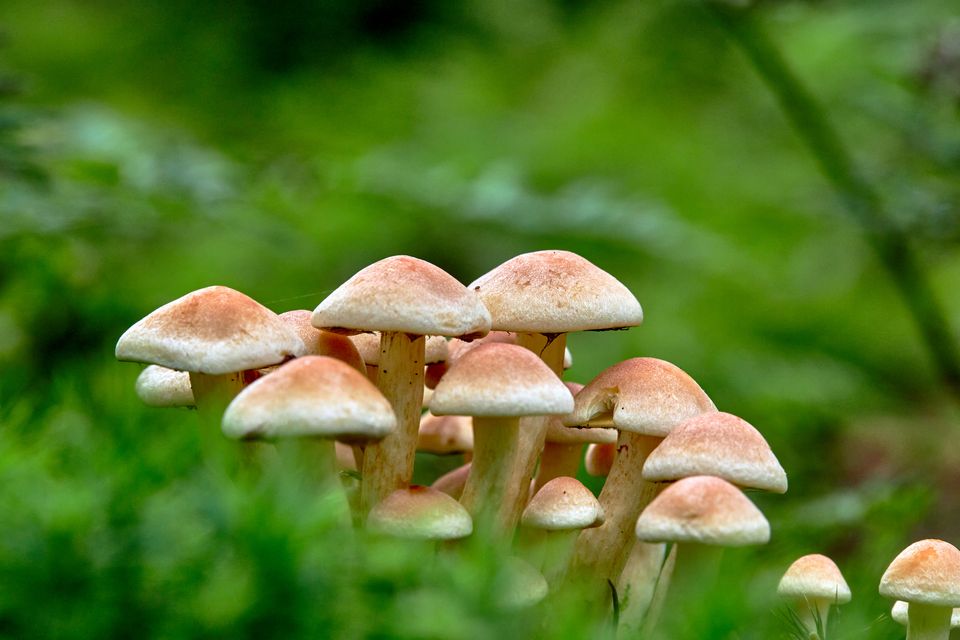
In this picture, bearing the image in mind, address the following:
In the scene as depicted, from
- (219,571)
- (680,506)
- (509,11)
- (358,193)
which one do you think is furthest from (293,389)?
(509,11)

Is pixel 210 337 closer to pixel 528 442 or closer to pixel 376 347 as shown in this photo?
pixel 376 347

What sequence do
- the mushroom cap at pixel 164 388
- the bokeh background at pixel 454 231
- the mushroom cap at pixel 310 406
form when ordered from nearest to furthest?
the bokeh background at pixel 454 231 < the mushroom cap at pixel 310 406 < the mushroom cap at pixel 164 388

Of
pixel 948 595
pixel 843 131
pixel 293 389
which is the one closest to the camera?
pixel 293 389

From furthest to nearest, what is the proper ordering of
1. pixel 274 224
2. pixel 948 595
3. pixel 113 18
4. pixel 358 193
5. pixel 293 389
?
pixel 113 18, pixel 358 193, pixel 274 224, pixel 948 595, pixel 293 389

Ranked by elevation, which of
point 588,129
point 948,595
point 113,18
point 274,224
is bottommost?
point 948,595

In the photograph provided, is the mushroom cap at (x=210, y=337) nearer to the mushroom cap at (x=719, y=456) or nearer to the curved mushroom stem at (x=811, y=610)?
the mushroom cap at (x=719, y=456)

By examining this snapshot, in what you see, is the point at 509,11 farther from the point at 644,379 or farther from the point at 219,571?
the point at 219,571

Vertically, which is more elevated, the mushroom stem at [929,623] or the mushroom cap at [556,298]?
the mushroom cap at [556,298]

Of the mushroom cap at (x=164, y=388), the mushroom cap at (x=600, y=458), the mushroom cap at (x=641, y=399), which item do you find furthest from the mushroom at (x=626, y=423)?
the mushroom cap at (x=164, y=388)
